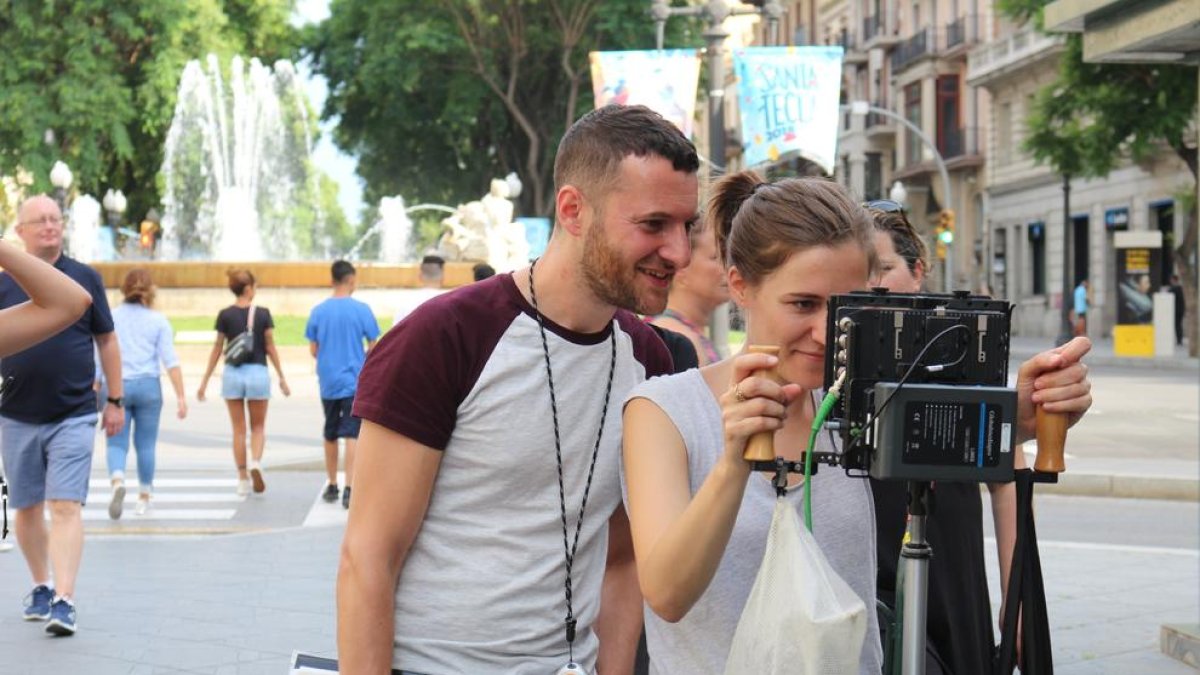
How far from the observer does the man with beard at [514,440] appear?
9.98ft

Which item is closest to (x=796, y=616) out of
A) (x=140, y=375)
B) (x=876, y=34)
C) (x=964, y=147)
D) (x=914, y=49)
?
(x=140, y=375)

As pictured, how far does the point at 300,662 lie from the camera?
323cm

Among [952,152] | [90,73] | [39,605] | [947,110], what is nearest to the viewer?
[39,605]

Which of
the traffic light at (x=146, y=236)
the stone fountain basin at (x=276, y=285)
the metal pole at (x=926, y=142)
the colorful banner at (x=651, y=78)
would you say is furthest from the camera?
the traffic light at (x=146, y=236)

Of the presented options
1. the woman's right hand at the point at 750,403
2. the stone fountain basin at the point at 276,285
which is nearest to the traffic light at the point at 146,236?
the stone fountain basin at the point at 276,285

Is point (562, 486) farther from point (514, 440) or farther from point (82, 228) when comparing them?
point (82, 228)

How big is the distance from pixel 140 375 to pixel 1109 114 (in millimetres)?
26897

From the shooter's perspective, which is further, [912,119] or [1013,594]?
[912,119]

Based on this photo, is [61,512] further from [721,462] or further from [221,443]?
[221,443]

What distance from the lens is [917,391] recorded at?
238cm

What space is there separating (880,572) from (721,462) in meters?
1.46

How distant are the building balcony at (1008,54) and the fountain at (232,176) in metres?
19.7

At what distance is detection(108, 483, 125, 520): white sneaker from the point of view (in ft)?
41.0

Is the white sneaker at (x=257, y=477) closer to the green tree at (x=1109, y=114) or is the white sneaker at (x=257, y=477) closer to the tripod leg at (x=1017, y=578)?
the tripod leg at (x=1017, y=578)
